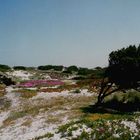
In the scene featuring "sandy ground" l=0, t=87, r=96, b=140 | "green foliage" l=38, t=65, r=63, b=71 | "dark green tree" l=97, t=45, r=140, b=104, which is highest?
"green foliage" l=38, t=65, r=63, b=71

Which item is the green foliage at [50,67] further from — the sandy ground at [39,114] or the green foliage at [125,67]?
the green foliage at [125,67]

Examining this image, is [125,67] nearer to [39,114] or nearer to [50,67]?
[39,114]

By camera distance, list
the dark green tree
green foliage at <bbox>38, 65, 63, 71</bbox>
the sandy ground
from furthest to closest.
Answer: green foliage at <bbox>38, 65, 63, 71</bbox> < the dark green tree < the sandy ground

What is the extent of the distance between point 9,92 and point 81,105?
84.3ft

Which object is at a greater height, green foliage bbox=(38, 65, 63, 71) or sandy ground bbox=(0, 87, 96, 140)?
green foliage bbox=(38, 65, 63, 71)

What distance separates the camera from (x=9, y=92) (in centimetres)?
7331

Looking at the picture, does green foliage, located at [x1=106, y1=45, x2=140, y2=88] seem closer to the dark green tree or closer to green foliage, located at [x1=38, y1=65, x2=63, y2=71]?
the dark green tree

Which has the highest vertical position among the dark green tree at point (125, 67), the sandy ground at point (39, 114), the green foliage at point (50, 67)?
the green foliage at point (50, 67)

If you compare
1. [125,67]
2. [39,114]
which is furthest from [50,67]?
[125,67]

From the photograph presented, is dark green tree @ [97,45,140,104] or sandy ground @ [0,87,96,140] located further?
dark green tree @ [97,45,140,104]

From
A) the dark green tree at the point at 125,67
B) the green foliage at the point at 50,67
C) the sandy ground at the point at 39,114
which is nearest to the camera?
the sandy ground at the point at 39,114

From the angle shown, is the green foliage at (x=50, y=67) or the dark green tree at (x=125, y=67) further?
the green foliage at (x=50, y=67)

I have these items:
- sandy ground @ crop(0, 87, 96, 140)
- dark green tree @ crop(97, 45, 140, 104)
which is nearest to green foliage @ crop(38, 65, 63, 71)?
sandy ground @ crop(0, 87, 96, 140)

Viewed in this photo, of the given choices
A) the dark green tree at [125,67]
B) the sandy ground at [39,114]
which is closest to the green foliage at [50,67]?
the sandy ground at [39,114]
